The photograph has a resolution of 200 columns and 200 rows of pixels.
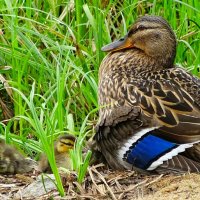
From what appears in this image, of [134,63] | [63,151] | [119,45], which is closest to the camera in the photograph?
[63,151]

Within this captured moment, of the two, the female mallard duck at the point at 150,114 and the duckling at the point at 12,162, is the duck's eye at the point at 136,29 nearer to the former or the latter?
the female mallard duck at the point at 150,114

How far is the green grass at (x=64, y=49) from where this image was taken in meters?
6.26

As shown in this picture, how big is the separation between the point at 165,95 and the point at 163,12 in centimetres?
171

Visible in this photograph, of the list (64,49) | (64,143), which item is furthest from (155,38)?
(64,143)

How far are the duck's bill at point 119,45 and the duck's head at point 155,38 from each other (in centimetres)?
4

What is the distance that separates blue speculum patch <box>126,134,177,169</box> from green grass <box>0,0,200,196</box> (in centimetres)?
58

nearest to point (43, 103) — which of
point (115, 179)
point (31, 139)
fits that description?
point (31, 139)

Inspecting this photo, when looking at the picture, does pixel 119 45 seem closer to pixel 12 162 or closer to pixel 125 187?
pixel 12 162

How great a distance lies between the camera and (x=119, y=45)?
6.17 meters

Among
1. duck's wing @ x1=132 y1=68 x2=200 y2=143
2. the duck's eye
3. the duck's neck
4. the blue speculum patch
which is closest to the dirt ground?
the blue speculum patch

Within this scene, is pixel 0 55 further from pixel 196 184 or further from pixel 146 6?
pixel 196 184

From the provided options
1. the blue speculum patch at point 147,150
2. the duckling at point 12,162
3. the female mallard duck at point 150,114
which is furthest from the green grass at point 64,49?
the blue speculum patch at point 147,150

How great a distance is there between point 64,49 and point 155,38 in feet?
2.32

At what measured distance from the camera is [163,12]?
709 centimetres
